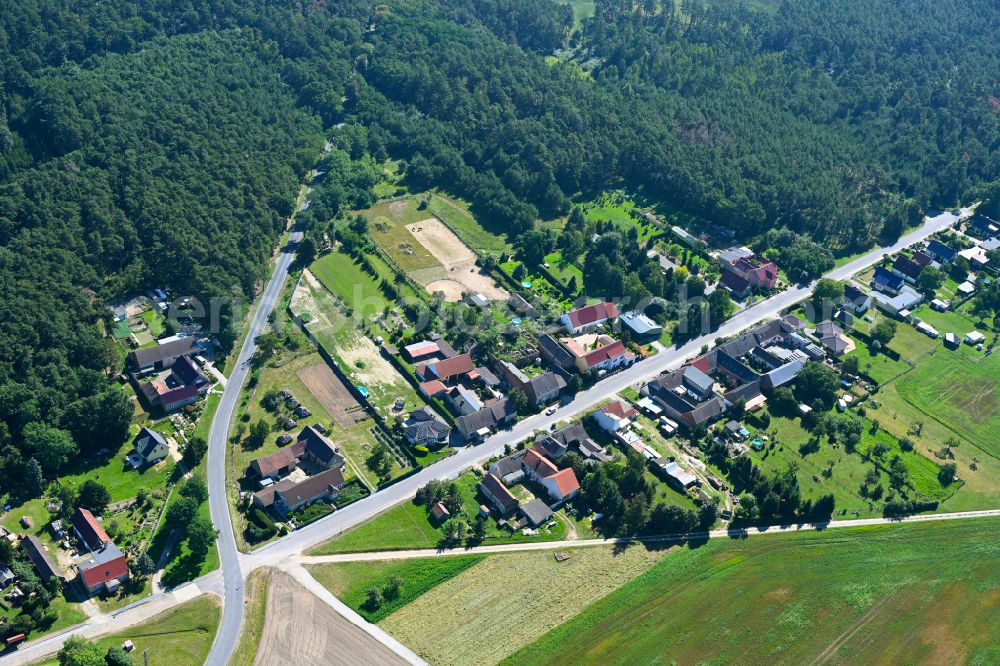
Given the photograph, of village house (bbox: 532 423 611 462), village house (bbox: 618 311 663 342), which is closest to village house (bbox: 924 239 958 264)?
village house (bbox: 618 311 663 342)

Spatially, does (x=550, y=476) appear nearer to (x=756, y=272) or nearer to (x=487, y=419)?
(x=487, y=419)

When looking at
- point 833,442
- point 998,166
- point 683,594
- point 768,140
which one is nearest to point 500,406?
point 683,594

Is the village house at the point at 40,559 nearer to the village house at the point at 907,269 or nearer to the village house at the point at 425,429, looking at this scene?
the village house at the point at 425,429

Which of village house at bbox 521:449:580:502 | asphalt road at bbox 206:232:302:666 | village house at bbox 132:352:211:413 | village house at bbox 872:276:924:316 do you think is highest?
village house at bbox 132:352:211:413

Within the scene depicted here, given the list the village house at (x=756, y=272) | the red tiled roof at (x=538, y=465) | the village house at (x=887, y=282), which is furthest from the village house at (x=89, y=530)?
the village house at (x=887, y=282)

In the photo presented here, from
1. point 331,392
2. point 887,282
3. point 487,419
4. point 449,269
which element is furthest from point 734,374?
point 331,392

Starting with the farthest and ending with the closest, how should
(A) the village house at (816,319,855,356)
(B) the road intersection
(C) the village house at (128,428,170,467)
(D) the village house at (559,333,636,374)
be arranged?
(A) the village house at (816,319,855,356) < (D) the village house at (559,333,636,374) < (C) the village house at (128,428,170,467) < (B) the road intersection

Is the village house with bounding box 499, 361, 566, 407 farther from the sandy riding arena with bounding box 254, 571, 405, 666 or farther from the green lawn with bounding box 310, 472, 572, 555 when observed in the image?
the sandy riding arena with bounding box 254, 571, 405, 666
